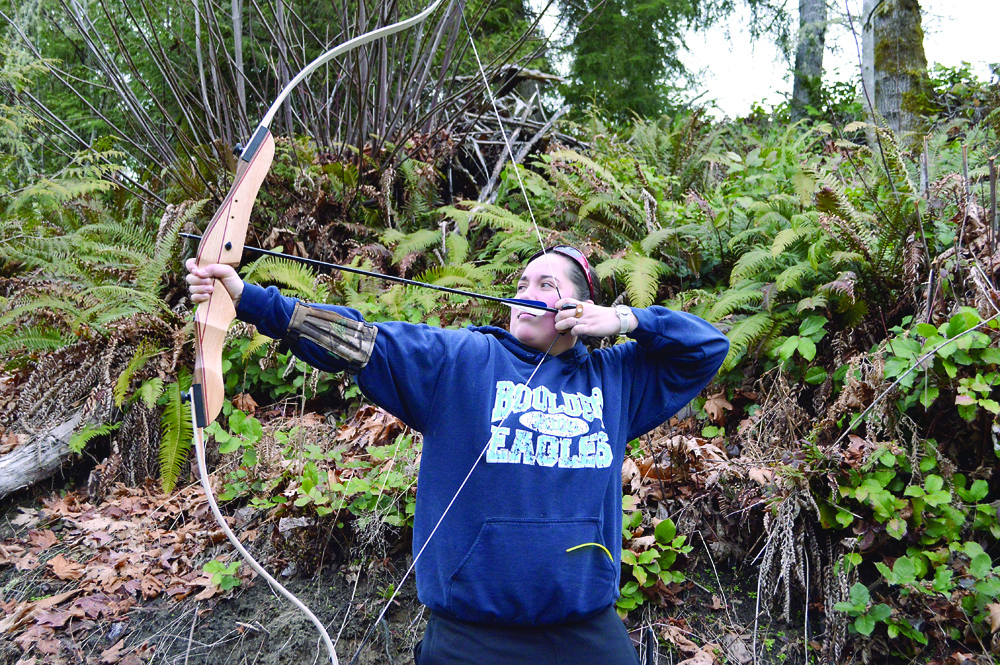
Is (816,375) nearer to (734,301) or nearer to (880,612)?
(734,301)

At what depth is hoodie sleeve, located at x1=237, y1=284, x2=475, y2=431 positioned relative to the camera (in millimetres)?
1607

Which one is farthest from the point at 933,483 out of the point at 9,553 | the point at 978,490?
the point at 9,553

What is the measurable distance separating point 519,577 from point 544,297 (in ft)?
2.54

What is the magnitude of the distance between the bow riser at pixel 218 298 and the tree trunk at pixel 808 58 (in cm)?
748

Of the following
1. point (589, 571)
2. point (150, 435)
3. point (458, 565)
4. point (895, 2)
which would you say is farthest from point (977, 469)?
point (895, 2)

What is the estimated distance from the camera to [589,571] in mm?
1761

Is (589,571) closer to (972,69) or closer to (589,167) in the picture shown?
(589,167)

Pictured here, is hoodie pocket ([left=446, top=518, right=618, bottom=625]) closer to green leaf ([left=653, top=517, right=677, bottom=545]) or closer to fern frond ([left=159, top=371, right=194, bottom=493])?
green leaf ([left=653, top=517, right=677, bottom=545])

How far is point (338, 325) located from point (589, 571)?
0.89m

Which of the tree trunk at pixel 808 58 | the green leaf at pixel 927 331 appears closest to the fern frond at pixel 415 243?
the green leaf at pixel 927 331

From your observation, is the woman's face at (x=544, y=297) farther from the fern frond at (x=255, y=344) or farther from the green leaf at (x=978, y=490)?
the fern frond at (x=255, y=344)

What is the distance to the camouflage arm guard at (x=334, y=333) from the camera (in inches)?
63.8

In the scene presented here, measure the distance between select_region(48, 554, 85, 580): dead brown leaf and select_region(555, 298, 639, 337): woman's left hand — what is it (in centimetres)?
268

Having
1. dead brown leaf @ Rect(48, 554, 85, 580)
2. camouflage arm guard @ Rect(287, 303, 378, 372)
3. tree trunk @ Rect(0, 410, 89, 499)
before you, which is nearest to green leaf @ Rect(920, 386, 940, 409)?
camouflage arm guard @ Rect(287, 303, 378, 372)
